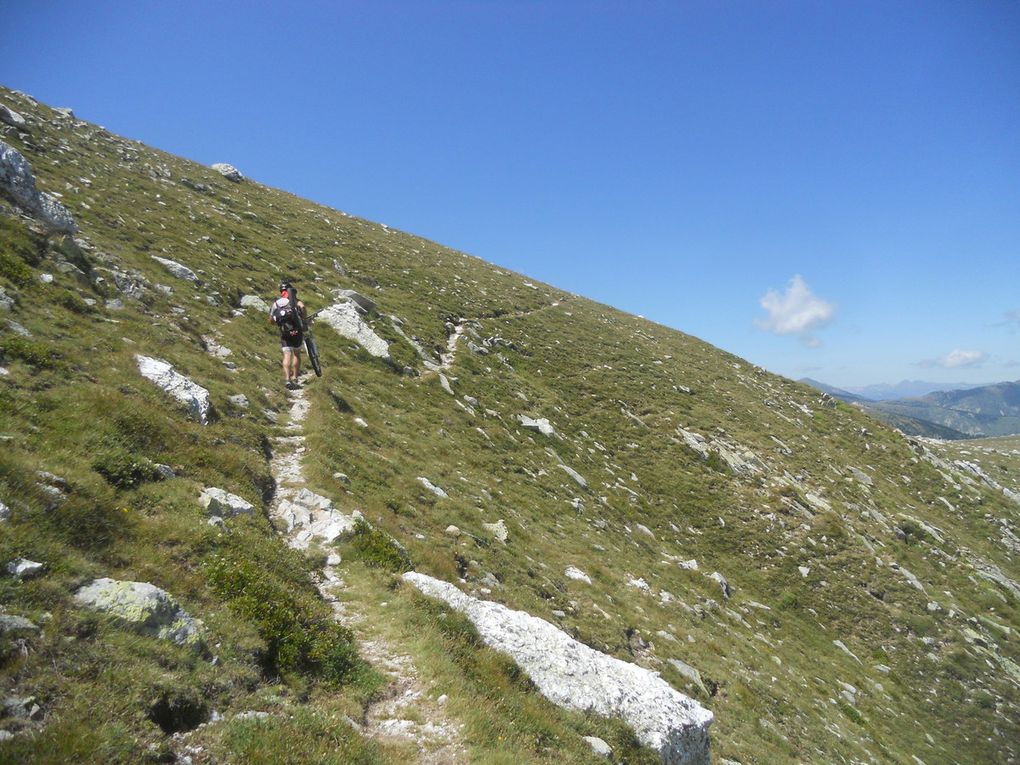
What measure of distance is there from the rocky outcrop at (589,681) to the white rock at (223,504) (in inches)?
152

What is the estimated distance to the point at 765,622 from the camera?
886 inches

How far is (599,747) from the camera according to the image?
8.46 m

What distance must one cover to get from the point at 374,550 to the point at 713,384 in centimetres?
4560

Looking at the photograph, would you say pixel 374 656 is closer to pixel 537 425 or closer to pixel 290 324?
pixel 290 324

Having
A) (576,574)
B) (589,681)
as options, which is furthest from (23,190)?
(589,681)

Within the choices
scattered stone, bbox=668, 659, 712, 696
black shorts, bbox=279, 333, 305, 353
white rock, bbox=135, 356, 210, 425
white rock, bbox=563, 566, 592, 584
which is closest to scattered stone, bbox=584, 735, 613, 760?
scattered stone, bbox=668, 659, 712, 696

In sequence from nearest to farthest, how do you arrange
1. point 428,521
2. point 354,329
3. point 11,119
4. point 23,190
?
point 428,521, point 23,190, point 354,329, point 11,119

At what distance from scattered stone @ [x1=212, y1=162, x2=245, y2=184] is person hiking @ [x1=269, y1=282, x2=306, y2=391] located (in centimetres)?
5643

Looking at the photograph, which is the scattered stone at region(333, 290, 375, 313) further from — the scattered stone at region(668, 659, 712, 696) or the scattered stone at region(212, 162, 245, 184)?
the scattered stone at region(212, 162, 245, 184)

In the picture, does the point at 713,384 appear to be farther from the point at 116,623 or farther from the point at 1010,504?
the point at 116,623

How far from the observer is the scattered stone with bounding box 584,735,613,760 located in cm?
837

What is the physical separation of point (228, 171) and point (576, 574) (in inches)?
2782

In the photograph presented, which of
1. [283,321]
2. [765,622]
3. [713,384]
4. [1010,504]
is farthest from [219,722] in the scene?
[1010,504]

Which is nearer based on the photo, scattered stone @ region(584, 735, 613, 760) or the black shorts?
scattered stone @ region(584, 735, 613, 760)
